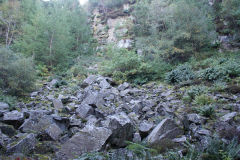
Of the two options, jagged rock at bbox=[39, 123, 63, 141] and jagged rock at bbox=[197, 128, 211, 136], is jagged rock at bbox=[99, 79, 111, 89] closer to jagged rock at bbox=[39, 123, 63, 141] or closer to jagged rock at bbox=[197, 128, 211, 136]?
jagged rock at bbox=[39, 123, 63, 141]

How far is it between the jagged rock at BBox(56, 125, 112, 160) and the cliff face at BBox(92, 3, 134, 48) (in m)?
17.4

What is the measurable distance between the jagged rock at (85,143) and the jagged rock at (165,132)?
1.03 meters

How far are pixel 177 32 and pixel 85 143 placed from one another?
14036 millimetres

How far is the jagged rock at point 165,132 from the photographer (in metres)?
3.72

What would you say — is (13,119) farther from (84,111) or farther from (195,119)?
(195,119)

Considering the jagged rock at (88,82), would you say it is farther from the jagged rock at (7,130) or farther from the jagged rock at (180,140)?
the jagged rock at (180,140)

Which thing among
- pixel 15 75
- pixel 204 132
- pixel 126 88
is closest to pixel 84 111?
pixel 204 132

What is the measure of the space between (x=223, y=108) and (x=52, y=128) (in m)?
5.39

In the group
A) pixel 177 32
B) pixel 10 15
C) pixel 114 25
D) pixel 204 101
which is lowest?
pixel 204 101

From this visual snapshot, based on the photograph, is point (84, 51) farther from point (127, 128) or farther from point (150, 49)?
point (127, 128)

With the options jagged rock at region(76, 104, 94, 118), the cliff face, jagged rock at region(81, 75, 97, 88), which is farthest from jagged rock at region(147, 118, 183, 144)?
the cliff face

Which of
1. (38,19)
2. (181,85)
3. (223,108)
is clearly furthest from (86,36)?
(223,108)

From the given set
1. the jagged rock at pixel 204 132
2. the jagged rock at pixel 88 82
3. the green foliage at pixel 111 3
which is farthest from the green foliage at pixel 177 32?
the green foliage at pixel 111 3

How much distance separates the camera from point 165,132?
385cm
